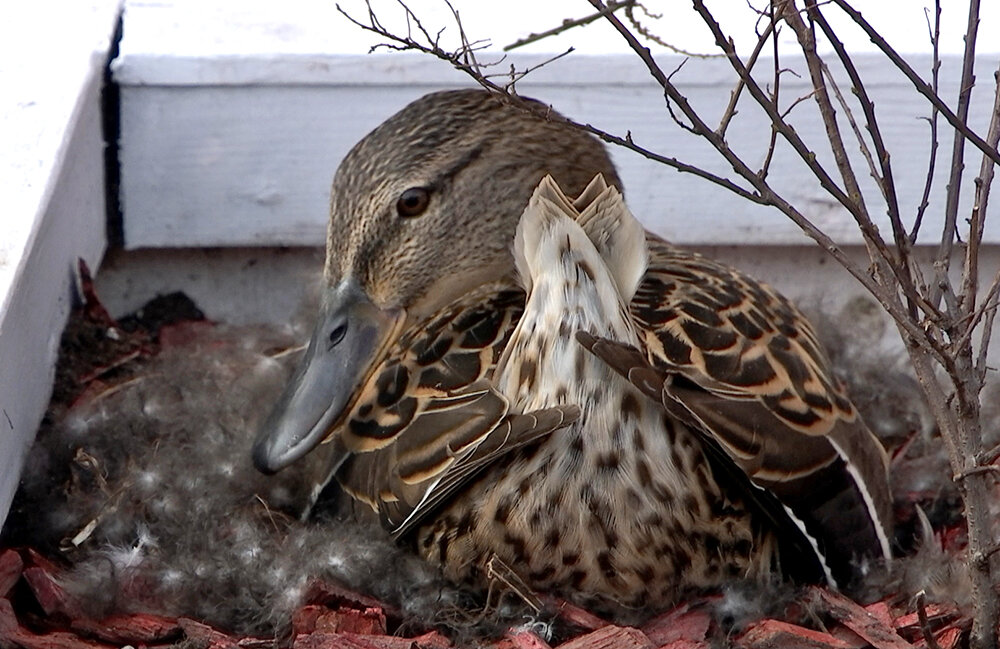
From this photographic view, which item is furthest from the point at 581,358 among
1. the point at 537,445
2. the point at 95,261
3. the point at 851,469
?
the point at 95,261

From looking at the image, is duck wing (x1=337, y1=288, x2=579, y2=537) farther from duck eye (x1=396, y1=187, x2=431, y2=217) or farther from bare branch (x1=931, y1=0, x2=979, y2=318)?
bare branch (x1=931, y1=0, x2=979, y2=318)

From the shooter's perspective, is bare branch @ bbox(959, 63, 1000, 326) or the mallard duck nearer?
bare branch @ bbox(959, 63, 1000, 326)

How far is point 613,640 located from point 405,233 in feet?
2.45

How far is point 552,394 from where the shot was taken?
189 cm

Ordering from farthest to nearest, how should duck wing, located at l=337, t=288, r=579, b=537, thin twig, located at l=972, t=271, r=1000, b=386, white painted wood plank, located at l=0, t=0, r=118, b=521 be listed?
white painted wood plank, located at l=0, t=0, r=118, b=521 → duck wing, located at l=337, t=288, r=579, b=537 → thin twig, located at l=972, t=271, r=1000, b=386

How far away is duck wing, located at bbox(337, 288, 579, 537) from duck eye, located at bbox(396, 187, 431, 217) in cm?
16

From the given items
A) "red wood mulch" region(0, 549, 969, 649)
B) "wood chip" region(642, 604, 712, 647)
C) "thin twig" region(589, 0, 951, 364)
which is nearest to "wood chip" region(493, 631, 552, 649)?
"red wood mulch" region(0, 549, 969, 649)

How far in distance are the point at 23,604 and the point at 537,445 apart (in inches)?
29.0

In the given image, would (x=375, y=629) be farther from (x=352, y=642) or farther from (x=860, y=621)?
(x=860, y=621)

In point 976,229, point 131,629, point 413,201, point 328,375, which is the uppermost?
point 976,229

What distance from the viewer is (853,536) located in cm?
215

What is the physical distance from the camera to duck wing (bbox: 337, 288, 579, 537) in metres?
1.89

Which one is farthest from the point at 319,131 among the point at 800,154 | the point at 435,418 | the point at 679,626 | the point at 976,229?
the point at 976,229

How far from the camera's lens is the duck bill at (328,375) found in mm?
2236
